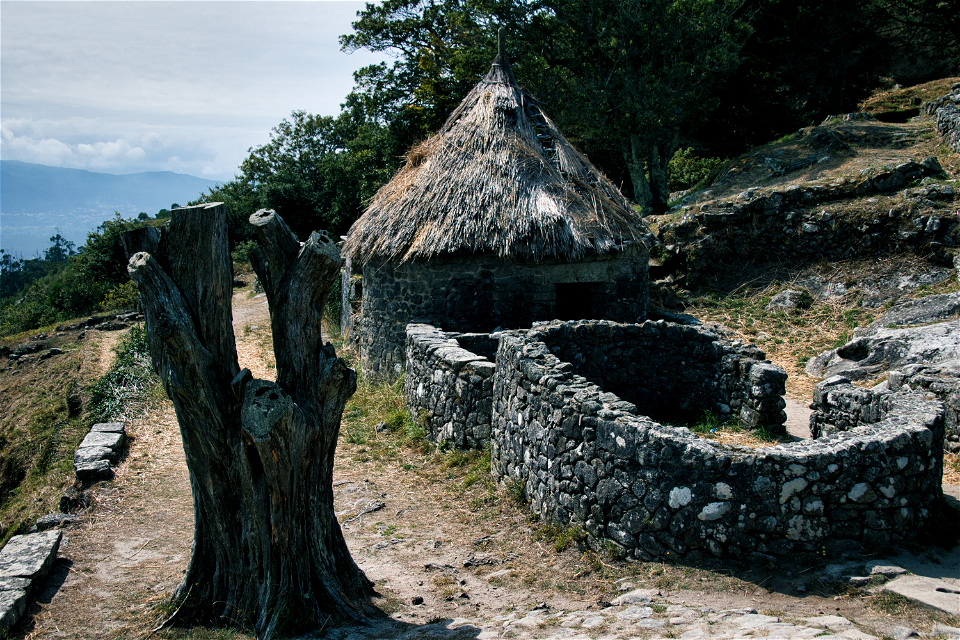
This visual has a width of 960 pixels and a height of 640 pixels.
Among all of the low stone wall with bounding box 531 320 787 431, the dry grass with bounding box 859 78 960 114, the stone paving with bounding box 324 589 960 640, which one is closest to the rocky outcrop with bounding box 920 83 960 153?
the dry grass with bounding box 859 78 960 114

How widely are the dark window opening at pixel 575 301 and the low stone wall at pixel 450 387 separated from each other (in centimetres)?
266

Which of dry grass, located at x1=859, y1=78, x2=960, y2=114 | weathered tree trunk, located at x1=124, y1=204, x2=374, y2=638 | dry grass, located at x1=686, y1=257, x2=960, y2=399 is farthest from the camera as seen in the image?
dry grass, located at x1=859, y1=78, x2=960, y2=114

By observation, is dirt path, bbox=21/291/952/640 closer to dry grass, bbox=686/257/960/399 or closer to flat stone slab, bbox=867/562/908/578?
flat stone slab, bbox=867/562/908/578

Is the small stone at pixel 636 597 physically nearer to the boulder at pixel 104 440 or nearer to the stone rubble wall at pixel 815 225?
the boulder at pixel 104 440

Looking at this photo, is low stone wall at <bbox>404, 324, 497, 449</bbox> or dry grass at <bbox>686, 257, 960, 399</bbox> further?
dry grass at <bbox>686, 257, 960, 399</bbox>

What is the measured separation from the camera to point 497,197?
1027cm

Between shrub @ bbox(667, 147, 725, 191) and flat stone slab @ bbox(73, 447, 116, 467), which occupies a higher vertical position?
shrub @ bbox(667, 147, 725, 191)

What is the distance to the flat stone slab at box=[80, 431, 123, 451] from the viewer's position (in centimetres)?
826

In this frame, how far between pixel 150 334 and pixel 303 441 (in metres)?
1.25

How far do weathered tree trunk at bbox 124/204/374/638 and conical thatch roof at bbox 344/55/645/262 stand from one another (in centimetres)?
553

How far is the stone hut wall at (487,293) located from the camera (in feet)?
33.4

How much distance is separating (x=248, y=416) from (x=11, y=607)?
2.46m

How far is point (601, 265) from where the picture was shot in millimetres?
10523

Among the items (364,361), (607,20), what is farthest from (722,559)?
(607,20)
